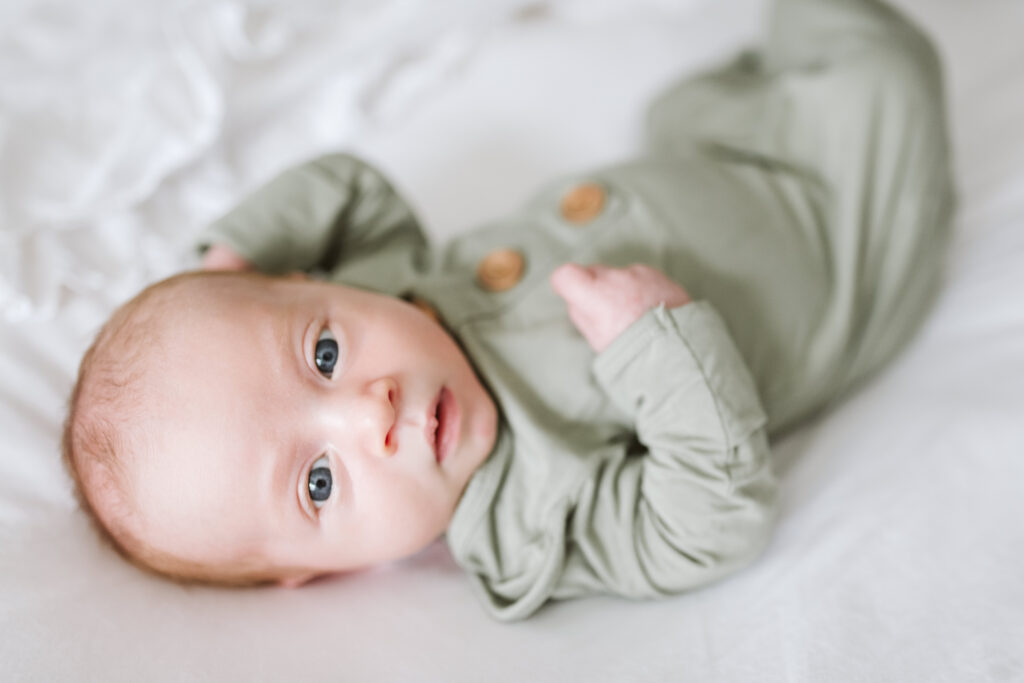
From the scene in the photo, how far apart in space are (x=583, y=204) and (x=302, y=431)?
1.72 ft

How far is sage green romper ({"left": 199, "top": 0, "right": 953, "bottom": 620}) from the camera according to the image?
0.94 meters

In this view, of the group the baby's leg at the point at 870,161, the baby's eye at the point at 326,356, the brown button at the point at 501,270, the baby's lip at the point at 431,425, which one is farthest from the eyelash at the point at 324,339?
the baby's leg at the point at 870,161

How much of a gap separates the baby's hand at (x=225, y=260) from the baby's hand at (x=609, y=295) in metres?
0.48

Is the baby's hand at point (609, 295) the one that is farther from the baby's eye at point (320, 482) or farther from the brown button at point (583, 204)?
the baby's eye at point (320, 482)

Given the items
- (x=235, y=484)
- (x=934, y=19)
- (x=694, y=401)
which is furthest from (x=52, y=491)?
(x=934, y=19)

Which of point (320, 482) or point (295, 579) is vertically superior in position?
point (320, 482)

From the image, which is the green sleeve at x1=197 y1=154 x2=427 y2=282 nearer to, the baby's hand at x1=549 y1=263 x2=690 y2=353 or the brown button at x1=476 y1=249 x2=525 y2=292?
the brown button at x1=476 y1=249 x2=525 y2=292

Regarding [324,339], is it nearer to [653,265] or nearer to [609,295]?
[609,295]

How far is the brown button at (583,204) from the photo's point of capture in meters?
1.14

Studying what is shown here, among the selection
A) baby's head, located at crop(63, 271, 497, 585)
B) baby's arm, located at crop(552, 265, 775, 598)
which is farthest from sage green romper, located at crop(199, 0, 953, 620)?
baby's head, located at crop(63, 271, 497, 585)

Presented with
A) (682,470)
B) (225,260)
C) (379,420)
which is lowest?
(682,470)

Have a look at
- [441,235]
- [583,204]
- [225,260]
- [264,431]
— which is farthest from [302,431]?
[441,235]

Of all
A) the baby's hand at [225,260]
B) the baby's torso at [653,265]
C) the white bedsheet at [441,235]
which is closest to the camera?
the white bedsheet at [441,235]

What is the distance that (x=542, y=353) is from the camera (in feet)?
3.46
